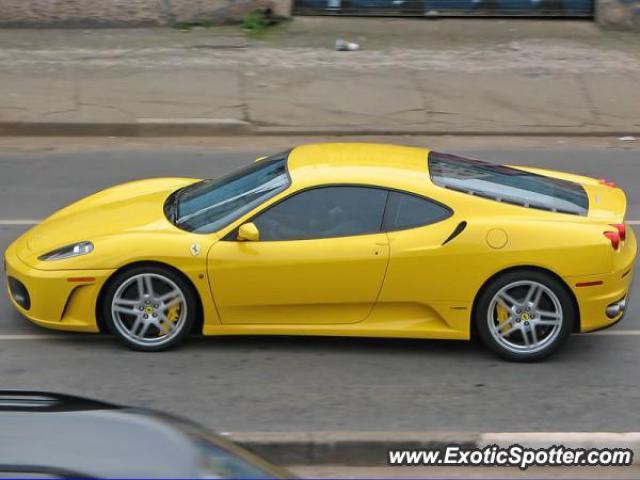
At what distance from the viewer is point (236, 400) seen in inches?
289

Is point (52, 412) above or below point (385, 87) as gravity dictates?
above

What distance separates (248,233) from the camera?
769 centimetres

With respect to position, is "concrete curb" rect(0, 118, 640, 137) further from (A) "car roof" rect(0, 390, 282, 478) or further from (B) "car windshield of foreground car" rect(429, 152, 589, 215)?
(A) "car roof" rect(0, 390, 282, 478)

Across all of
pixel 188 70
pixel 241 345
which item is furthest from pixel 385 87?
pixel 241 345

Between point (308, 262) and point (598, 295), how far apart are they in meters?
2.02

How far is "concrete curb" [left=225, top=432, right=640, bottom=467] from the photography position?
6426 mm

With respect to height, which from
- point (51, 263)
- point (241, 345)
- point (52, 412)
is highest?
point (52, 412)

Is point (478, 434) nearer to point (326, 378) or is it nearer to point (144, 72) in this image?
point (326, 378)

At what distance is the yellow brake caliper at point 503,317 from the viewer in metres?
7.89

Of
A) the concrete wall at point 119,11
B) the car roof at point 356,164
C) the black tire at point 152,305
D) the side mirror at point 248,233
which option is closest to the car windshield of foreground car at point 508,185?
the car roof at point 356,164

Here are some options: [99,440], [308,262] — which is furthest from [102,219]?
[99,440]

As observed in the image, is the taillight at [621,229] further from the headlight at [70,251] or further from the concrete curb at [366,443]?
the headlight at [70,251]

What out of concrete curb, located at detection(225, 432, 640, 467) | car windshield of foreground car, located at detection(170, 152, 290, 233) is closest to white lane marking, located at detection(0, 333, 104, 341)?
car windshield of foreground car, located at detection(170, 152, 290, 233)

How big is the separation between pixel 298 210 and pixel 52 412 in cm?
389
